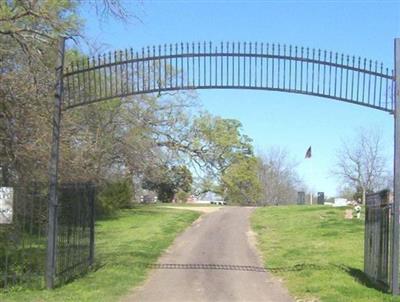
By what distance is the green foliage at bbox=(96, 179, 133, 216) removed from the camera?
120ft

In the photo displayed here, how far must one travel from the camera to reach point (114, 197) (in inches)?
1603

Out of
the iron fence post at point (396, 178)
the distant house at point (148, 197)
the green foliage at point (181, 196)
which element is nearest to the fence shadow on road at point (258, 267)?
the iron fence post at point (396, 178)

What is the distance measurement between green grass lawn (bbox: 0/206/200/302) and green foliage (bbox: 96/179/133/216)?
4.36 m

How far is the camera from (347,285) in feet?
41.1

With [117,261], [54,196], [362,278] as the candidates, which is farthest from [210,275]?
[54,196]

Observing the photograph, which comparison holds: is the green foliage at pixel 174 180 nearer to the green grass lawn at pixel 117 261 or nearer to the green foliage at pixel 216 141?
the green foliage at pixel 216 141

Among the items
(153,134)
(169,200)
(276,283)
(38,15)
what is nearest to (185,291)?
(276,283)

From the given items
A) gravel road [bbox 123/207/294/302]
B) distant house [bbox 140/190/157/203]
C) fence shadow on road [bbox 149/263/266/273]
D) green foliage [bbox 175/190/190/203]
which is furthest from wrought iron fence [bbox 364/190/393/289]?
green foliage [bbox 175/190/190/203]

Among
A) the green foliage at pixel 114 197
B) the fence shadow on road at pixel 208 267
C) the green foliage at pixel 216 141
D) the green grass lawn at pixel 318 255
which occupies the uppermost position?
the green foliage at pixel 216 141

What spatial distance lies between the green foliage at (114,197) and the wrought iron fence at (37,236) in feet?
71.4

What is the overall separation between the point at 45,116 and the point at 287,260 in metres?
7.11

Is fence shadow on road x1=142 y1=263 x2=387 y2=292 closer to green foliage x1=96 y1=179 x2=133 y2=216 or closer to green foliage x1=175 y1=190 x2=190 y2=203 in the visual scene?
green foliage x1=96 y1=179 x2=133 y2=216

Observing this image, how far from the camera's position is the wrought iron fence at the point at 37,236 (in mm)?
11820

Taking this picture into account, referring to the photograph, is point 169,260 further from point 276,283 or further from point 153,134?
point 153,134
